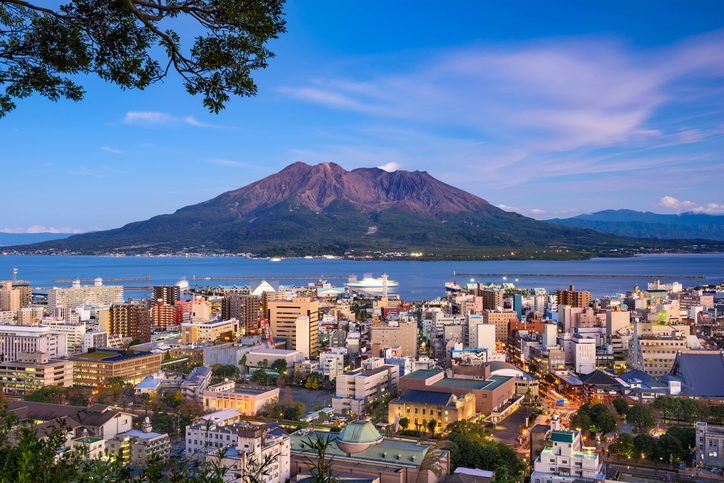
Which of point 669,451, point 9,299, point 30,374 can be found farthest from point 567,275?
point 30,374

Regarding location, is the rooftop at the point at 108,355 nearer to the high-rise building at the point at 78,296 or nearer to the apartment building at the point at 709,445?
the apartment building at the point at 709,445

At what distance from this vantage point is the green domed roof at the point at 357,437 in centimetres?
695

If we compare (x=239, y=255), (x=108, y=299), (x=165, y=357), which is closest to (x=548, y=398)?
(x=165, y=357)

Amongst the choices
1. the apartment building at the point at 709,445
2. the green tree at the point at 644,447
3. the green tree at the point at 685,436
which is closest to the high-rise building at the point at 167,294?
the green tree at the point at 644,447

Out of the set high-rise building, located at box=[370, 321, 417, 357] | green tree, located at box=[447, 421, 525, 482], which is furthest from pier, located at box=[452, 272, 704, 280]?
green tree, located at box=[447, 421, 525, 482]

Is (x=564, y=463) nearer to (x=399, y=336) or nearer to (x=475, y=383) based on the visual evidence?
(x=475, y=383)

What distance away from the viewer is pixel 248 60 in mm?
2195

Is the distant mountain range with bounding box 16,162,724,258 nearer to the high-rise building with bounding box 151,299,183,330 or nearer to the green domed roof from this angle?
the high-rise building with bounding box 151,299,183,330

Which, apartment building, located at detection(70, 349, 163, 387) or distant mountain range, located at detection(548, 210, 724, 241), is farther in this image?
distant mountain range, located at detection(548, 210, 724, 241)

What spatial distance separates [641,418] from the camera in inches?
349

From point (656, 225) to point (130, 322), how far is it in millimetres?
115262

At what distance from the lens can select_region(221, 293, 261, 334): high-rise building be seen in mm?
19031

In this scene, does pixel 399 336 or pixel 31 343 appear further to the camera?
pixel 399 336

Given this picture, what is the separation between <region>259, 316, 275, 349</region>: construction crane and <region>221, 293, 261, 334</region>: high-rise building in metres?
0.25
